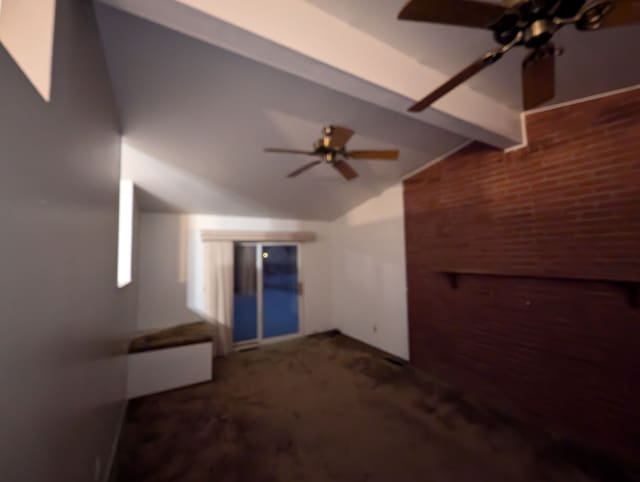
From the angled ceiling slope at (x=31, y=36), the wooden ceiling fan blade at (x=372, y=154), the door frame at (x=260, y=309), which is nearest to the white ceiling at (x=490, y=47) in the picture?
the wooden ceiling fan blade at (x=372, y=154)

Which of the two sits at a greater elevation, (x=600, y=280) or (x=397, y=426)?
(x=600, y=280)

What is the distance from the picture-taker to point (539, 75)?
52.9 inches

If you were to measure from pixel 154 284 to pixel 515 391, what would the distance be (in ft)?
15.2

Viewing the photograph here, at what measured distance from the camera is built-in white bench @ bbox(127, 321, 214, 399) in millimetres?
3068

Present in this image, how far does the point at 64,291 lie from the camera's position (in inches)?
41.0

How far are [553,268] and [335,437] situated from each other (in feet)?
7.80

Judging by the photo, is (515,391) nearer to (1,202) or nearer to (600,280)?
(600,280)

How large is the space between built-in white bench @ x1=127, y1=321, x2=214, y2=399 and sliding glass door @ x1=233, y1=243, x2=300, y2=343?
1.25 meters

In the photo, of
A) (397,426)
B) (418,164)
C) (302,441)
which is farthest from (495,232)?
(302,441)

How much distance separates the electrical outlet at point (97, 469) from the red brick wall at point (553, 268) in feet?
10.7

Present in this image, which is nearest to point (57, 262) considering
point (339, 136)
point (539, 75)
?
point (339, 136)

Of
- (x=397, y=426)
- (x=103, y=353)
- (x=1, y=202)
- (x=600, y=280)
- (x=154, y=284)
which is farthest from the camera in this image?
(x=154, y=284)

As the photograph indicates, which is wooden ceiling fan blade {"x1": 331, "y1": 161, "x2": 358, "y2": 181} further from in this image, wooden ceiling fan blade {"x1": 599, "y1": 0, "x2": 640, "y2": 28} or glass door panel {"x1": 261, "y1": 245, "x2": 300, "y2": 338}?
glass door panel {"x1": 261, "y1": 245, "x2": 300, "y2": 338}

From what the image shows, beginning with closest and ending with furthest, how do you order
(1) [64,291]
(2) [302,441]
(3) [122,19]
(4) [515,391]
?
(1) [64,291] < (3) [122,19] < (2) [302,441] < (4) [515,391]
